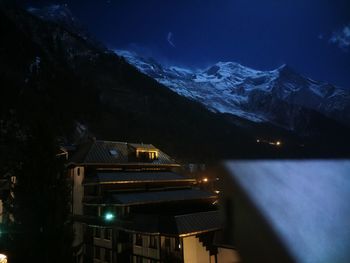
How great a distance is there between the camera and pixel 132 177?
124 ft

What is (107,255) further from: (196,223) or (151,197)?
(196,223)

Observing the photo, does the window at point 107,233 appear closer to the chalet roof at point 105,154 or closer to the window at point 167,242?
the window at point 167,242

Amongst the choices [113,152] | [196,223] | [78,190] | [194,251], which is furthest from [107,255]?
[113,152]

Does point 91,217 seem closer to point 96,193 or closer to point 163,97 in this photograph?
point 96,193

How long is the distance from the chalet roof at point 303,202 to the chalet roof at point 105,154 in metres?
35.7

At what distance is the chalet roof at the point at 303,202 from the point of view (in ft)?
10.3

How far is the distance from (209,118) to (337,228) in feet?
538

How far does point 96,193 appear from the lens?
3600cm

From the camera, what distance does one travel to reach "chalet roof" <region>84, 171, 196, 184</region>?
35.7 metres

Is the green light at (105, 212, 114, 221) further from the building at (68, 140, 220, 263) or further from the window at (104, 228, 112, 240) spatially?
the window at (104, 228, 112, 240)

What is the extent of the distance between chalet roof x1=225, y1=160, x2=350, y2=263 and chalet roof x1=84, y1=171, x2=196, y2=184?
32656 mm

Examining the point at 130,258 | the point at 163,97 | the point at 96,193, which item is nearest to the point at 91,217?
the point at 96,193

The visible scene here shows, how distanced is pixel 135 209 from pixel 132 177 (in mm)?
5259

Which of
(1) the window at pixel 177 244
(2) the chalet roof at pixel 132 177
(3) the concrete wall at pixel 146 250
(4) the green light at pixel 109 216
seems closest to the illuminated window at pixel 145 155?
(2) the chalet roof at pixel 132 177
